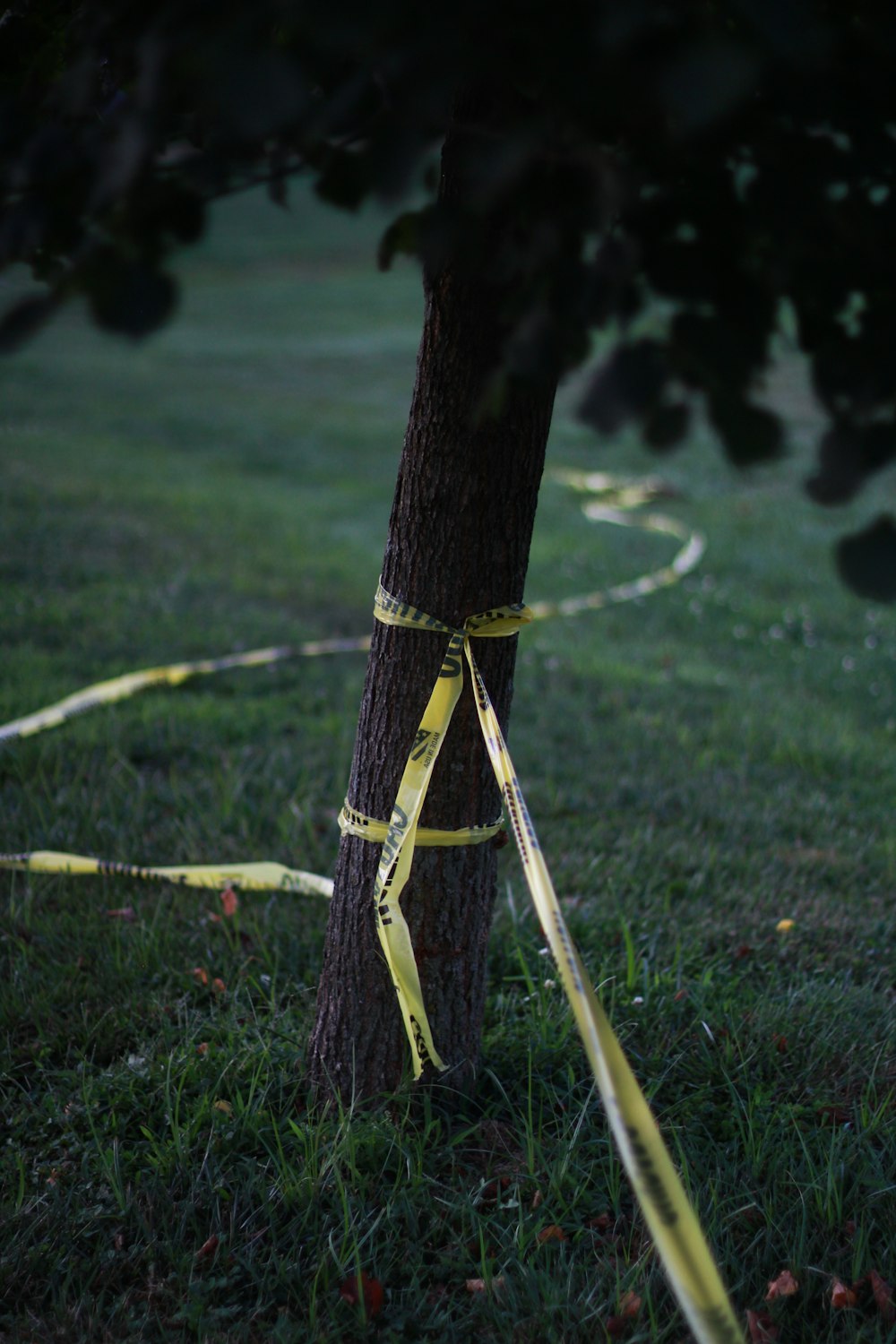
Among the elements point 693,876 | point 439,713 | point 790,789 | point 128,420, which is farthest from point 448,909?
point 128,420

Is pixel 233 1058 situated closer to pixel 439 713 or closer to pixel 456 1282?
pixel 456 1282

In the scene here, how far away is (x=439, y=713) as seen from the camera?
2.32m

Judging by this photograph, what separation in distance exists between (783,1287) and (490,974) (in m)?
1.21

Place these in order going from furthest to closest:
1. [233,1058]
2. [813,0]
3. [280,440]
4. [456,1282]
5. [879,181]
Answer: [280,440]
[233,1058]
[456,1282]
[879,181]
[813,0]

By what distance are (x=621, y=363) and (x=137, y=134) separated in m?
0.50

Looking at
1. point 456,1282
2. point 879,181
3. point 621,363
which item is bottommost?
point 456,1282

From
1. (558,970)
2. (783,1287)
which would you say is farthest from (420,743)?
(783,1287)

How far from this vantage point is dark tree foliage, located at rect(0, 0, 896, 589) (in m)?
0.90

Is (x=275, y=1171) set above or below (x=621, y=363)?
below

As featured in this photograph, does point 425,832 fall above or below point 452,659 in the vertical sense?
below

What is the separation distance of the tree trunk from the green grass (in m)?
0.18

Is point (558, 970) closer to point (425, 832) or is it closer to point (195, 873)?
point (425, 832)

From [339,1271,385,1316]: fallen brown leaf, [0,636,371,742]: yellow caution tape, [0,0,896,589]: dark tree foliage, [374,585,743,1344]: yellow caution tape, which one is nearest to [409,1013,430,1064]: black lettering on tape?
[374,585,743,1344]: yellow caution tape

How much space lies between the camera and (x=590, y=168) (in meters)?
1.05
